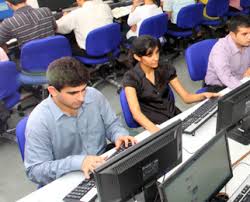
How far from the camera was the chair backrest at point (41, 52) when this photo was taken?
10.4 ft

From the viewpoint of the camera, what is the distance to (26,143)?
5.65 feet

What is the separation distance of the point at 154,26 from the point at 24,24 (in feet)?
4.59

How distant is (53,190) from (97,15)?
257cm

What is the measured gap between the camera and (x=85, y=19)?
148 inches

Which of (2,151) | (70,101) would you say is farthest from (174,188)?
(2,151)

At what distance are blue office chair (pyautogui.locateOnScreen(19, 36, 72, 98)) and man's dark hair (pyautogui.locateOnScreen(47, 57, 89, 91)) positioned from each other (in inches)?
61.9

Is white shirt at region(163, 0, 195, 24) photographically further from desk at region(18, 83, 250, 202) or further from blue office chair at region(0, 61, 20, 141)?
desk at region(18, 83, 250, 202)

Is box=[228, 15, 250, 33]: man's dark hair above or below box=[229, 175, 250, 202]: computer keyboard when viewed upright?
above

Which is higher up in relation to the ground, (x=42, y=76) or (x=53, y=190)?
(x=53, y=190)

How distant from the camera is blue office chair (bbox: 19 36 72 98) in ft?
10.4

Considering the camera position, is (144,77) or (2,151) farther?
(2,151)

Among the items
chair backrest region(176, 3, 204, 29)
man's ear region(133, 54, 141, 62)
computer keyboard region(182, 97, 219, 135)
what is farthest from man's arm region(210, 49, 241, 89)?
chair backrest region(176, 3, 204, 29)

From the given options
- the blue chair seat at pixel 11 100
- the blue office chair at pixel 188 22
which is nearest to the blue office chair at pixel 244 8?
the blue office chair at pixel 188 22

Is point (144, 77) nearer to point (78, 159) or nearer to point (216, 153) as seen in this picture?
point (78, 159)
